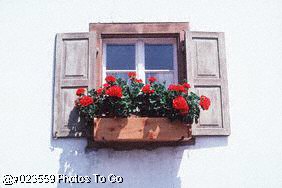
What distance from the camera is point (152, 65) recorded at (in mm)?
5836

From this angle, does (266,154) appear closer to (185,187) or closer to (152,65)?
(185,187)

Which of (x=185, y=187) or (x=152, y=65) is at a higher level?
(x=152, y=65)

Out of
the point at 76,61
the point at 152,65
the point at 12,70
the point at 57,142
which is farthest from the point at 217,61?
the point at 12,70

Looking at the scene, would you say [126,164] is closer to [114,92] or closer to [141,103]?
[141,103]

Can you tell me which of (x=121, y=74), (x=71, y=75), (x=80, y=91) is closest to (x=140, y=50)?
(x=121, y=74)

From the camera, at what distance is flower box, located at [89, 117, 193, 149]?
4.94 metres

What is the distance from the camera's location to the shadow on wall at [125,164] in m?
5.23

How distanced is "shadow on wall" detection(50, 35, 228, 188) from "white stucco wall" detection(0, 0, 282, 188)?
0.01 metres

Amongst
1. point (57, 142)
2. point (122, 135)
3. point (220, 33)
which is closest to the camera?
point (122, 135)

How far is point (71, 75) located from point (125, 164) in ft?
3.89

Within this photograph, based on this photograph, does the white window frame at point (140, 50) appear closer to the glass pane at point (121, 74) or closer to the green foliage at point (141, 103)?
the glass pane at point (121, 74)

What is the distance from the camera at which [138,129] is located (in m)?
4.95

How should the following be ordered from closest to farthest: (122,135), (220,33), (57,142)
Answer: (122,135)
(57,142)
(220,33)

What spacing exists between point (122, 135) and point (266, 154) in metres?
1.69
